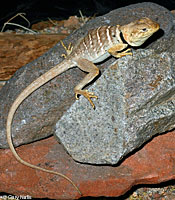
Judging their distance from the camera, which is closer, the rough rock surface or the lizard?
the lizard

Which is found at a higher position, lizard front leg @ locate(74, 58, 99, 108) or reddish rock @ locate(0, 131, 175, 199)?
lizard front leg @ locate(74, 58, 99, 108)

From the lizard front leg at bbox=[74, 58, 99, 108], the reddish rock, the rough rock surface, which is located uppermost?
the lizard front leg at bbox=[74, 58, 99, 108]

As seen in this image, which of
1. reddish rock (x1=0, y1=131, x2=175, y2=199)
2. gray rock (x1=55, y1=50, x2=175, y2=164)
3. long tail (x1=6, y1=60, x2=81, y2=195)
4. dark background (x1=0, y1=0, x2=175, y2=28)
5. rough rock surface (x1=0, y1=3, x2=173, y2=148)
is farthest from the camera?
dark background (x1=0, y1=0, x2=175, y2=28)

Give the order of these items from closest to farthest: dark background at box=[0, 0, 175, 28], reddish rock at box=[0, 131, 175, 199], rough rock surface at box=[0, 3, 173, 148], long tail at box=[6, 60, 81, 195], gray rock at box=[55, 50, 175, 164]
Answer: gray rock at box=[55, 50, 175, 164]
reddish rock at box=[0, 131, 175, 199]
long tail at box=[6, 60, 81, 195]
rough rock surface at box=[0, 3, 173, 148]
dark background at box=[0, 0, 175, 28]

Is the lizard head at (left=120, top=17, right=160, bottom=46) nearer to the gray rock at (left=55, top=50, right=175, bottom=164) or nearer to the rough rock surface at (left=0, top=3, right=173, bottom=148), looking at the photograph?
the gray rock at (left=55, top=50, right=175, bottom=164)

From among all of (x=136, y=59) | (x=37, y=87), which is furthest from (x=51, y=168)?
(x=136, y=59)

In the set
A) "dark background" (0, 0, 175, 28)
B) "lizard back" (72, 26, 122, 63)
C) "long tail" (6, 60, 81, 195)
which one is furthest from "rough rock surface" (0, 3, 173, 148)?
A: "dark background" (0, 0, 175, 28)

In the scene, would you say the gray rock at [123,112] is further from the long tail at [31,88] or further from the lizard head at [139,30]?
the long tail at [31,88]
